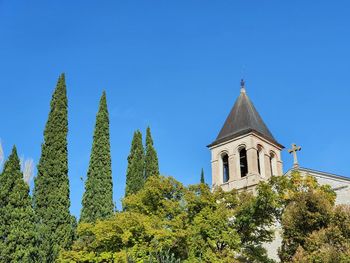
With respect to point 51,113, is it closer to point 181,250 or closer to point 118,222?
point 118,222

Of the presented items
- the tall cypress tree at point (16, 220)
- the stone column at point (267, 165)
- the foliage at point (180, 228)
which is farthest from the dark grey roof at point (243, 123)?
the tall cypress tree at point (16, 220)

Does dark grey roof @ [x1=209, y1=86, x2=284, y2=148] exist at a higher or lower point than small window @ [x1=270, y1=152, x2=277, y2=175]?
higher

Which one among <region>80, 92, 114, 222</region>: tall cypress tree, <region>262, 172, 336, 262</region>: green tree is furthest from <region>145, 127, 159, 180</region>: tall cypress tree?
<region>262, 172, 336, 262</region>: green tree

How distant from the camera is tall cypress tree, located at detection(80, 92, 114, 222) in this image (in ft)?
77.4

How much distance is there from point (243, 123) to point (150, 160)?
663 centimetres

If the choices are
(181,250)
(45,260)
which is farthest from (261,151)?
(45,260)

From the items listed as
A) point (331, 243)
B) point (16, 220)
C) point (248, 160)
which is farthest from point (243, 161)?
point (16, 220)

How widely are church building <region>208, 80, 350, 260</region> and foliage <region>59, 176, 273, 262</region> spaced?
7.47 m

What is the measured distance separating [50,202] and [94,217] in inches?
109

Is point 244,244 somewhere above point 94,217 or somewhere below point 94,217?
below

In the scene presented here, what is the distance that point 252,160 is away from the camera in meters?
27.2

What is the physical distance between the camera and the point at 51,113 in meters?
24.6

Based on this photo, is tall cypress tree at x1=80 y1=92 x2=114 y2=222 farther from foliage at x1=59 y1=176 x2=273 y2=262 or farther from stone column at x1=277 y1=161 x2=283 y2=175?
stone column at x1=277 y1=161 x2=283 y2=175

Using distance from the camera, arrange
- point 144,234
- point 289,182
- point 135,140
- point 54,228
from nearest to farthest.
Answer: point 144,234 < point 289,182 < point 54,228 < point 135,140
